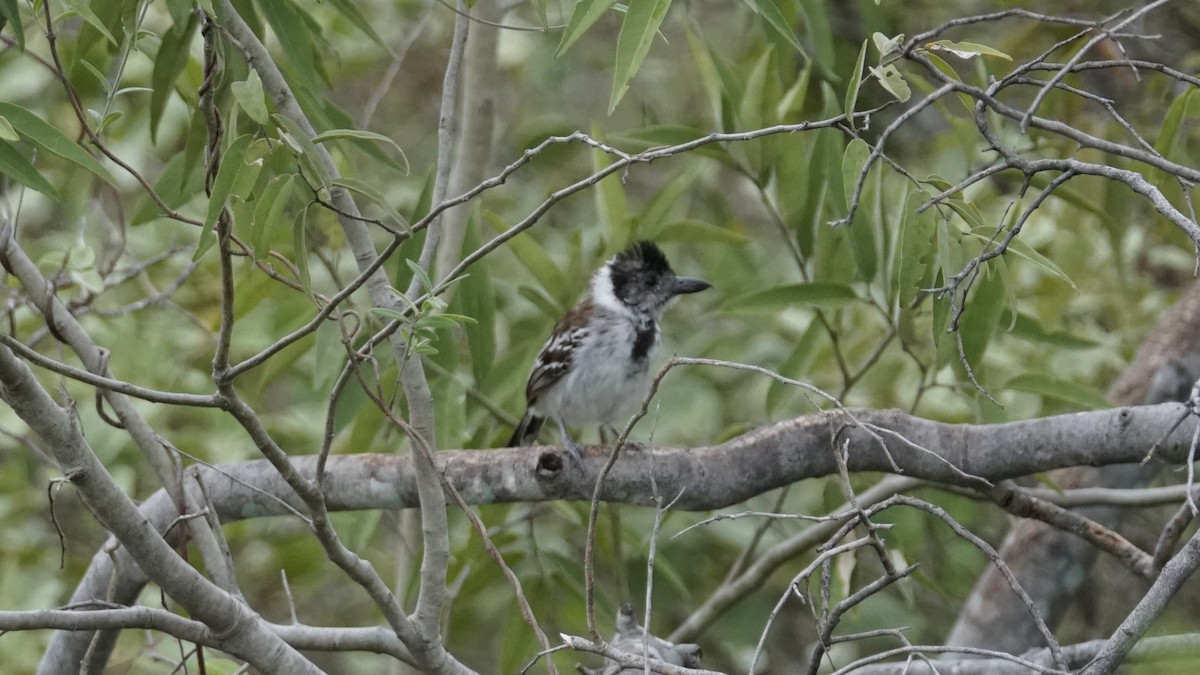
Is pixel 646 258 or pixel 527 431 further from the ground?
pixel 646 258

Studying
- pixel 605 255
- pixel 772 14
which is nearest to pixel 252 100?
pixel 772 14

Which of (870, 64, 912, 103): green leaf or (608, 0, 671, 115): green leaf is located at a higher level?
(608, 0, 671, 115): green leaf

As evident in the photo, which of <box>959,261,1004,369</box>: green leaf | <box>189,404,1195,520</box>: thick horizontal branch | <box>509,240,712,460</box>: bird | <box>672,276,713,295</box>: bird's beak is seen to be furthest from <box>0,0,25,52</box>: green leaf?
<box>672,276,713,295</box>: bird's beak

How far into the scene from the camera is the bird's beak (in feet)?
16.1

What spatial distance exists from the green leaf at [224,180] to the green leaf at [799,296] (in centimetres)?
183

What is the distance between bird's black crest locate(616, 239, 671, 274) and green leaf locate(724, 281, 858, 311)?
127cm

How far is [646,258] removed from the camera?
4910 millimetres

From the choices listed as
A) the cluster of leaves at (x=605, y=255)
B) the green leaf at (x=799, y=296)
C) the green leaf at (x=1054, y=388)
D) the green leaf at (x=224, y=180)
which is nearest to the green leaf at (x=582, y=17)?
the cluster of leaves at (x=605, y=255)

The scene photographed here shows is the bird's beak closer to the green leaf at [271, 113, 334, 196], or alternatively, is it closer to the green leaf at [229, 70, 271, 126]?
the green leaf at [271, 113, 334, 196]

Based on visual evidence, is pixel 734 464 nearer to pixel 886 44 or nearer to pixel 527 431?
pixel 886 44

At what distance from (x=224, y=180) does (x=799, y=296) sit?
194 cm

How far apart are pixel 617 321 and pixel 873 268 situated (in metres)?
1.40

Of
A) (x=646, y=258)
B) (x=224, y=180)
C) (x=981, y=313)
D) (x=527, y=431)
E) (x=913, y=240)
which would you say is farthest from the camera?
(x=646, y=258)

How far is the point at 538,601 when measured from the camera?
4.14 m
